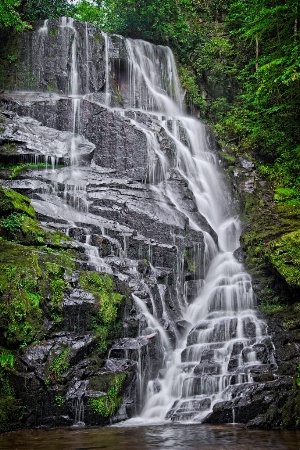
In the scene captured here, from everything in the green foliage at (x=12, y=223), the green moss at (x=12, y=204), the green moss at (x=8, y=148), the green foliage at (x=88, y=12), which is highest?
the green foliage at (x=88, y=12)

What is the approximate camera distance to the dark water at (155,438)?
669cm

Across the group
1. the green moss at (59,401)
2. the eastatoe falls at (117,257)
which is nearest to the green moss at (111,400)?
the eastatoe falls at (117,257)

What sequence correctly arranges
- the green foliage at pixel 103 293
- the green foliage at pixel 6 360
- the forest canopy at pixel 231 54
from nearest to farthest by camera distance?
the green foliage at pixel 6 360 → the green foliage at pixel 103 293 → the forest canopy at pixel 231 54

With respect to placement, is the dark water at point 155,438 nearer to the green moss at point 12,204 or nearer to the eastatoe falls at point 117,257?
the eastatoe falls at point 117,257

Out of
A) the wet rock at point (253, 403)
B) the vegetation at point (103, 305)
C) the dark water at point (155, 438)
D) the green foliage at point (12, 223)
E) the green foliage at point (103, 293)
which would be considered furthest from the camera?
the green foliage at point (12, 223)

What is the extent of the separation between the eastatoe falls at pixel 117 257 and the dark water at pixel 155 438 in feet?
2.06

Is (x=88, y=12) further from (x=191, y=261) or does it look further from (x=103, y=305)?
(x=103, y=305)

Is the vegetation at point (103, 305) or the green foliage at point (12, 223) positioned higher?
the green foliage at point (12, 223)

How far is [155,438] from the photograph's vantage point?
741 centimetres

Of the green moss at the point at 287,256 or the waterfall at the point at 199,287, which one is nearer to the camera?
the waterfall at the point at 199,287

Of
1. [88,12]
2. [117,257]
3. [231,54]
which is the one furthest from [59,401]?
[88,12]

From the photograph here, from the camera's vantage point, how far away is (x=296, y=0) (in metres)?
16.9

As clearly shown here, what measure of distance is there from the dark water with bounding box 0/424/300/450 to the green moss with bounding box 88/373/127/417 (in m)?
0.53

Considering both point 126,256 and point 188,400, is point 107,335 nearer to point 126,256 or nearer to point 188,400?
point 188,400
